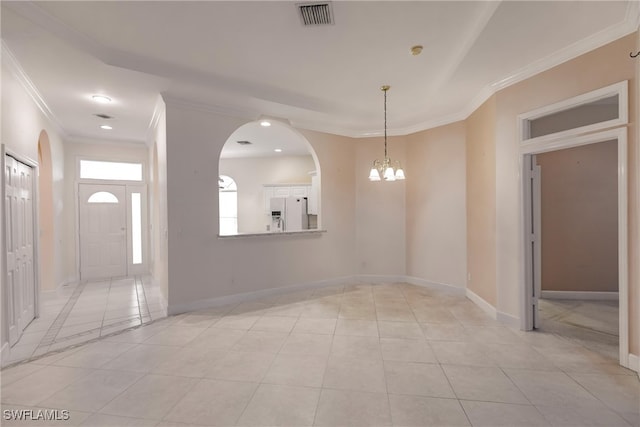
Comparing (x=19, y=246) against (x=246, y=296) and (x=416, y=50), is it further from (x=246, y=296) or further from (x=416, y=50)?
(x=416, y=50)

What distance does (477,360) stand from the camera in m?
2.75

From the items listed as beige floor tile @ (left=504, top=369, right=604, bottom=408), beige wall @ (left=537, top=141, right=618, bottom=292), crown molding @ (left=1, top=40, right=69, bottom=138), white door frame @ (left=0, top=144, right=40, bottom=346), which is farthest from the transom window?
beige wall @ (left=537, top=141, right=618, bottom=292)

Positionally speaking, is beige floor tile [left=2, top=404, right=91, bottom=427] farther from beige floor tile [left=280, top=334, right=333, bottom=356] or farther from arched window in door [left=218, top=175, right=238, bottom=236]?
arched window in door [left=218, top=175, right=238, bottom=236]

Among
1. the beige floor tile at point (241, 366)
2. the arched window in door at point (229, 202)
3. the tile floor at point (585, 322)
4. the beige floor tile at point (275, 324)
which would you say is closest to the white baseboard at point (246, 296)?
the beige floor tile at point (275, 324)

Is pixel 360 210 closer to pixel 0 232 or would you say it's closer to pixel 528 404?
pixel 528 404

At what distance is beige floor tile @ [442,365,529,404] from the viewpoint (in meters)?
2.20

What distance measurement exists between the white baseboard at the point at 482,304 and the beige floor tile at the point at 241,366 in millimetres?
2891

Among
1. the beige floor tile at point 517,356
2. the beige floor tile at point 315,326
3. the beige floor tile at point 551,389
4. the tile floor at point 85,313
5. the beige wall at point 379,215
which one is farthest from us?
the beige wall at point 379,215

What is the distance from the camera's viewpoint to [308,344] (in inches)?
123

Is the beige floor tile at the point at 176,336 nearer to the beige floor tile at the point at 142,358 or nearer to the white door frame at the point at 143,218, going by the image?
the beige floor tile at the point at 142,358

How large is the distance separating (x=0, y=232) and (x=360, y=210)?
494cm

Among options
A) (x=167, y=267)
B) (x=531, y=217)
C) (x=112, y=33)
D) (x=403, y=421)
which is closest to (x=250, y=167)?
(x=167, y=267)

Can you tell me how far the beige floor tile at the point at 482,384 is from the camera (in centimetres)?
220

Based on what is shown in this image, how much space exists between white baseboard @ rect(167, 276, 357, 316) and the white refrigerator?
7.66 ft
